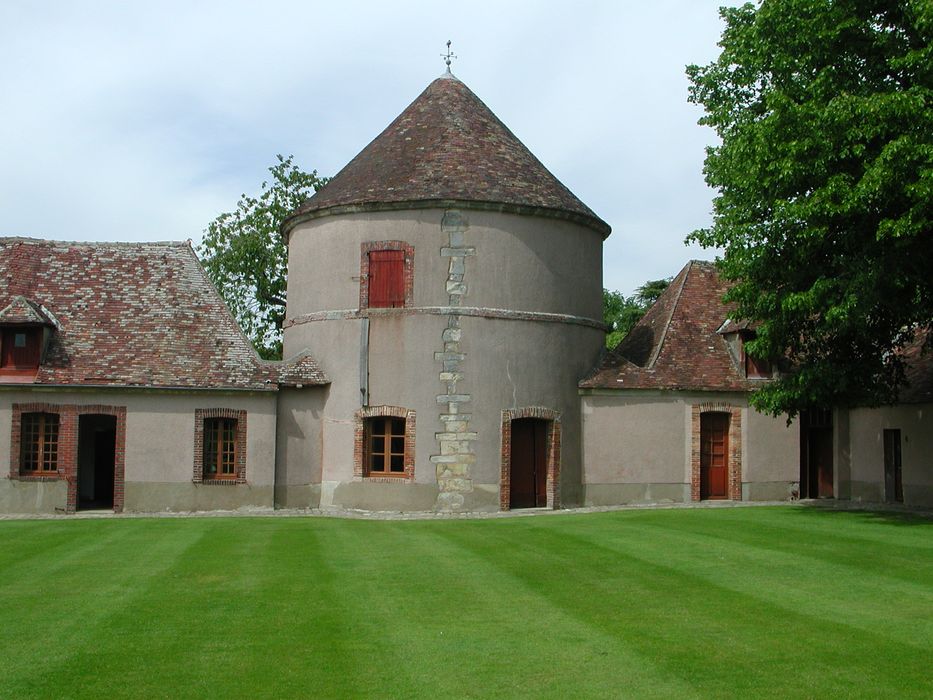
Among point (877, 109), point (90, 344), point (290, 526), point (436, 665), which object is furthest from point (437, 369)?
point (436, 665)

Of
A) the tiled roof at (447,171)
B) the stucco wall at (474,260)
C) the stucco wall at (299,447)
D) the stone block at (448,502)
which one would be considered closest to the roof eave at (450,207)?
the tiled roof at (447,171)

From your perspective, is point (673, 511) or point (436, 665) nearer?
point (436, 665)

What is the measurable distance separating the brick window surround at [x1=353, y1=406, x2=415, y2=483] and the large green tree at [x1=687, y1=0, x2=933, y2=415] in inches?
319

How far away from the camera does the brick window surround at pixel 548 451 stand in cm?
2494

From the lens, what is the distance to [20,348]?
82.0ft

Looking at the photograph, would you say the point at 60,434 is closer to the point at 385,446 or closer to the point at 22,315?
the point at 22,315

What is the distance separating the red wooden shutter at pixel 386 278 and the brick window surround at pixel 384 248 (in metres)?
0.08

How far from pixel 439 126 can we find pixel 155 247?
8437 mm

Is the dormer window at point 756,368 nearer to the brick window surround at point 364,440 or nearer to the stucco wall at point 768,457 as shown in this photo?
the stucco wall at point 768,457

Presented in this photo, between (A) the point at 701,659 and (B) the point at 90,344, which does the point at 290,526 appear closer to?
(B) the point at 90,344

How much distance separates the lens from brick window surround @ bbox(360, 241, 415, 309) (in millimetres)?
25109

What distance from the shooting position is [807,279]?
20.4 meters

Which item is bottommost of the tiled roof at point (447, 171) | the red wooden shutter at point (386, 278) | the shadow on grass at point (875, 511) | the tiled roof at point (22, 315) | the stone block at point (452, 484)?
the shadow on grass at point (875, 511)

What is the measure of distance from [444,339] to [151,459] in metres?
7.54
